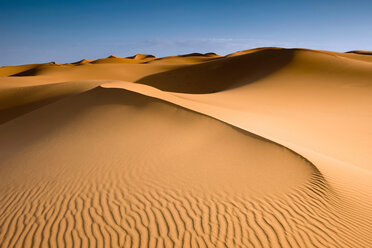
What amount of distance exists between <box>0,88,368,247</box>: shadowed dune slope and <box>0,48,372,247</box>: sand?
0.08 ft

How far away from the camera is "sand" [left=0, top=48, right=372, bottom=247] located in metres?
4.51

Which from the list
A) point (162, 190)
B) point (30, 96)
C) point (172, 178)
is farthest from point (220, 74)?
point (162, 190)

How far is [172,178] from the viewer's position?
6.43 metres

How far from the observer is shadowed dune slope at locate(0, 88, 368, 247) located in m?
4.45

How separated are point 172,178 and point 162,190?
0.59 metres

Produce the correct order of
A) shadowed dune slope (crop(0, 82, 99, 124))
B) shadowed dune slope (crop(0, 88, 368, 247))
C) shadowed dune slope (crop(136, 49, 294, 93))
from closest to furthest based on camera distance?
1. shadowed dune slope (crop(0, 88, 368, 247))
2. shadowed dune slope (crop(0, 82, 99, 124))
3. shadowed dune slope (crop(136, 49, 294, 93))

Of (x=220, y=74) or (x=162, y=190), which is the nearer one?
(x=162, y=190)

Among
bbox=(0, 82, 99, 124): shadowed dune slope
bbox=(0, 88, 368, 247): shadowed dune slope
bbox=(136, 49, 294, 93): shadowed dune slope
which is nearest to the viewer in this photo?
bbox=(0, 88, 368, 247): shadowed dune slope

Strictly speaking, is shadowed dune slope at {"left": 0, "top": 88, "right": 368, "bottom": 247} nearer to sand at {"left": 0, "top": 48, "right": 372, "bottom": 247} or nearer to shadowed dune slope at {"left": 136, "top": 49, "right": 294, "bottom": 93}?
sand at {"left": 0, "top": 48, "right": 372, "bottom": 247}

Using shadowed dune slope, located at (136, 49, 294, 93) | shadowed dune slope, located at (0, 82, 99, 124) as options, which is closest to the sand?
shadowed dune slope, located at (0, 82, 99, 124)

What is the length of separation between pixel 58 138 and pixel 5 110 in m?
11.5

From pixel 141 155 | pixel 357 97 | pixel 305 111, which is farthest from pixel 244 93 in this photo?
pixel 141 155

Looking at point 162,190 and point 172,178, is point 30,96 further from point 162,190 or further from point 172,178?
point 162,190

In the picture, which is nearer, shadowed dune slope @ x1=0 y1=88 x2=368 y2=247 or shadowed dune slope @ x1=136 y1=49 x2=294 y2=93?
shadowed dune slope @ x1=0 y1=88 x2=368 y2=247
